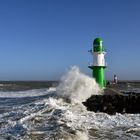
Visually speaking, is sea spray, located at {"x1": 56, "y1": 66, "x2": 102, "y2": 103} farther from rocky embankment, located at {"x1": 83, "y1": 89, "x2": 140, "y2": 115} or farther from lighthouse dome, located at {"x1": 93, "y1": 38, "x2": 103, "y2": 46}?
lighthouse dome, located at {"x1": 93, "y1": 38, "x2": 103, "y2": 46}

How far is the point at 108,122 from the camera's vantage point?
9539 mm

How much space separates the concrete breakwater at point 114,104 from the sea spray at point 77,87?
69cm

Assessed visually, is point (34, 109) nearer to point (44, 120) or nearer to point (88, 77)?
point (44, 120)

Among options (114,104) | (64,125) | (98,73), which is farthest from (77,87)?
(64,125)

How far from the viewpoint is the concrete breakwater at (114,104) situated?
12432 mm

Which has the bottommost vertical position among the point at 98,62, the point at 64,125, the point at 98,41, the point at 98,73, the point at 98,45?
the point at 64,125

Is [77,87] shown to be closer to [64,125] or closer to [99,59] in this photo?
[99,59]

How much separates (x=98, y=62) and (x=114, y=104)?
3.07 m

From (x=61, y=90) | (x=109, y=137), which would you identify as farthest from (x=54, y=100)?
(x=109, y=137)

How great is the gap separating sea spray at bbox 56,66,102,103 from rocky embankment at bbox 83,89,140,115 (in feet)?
2.27

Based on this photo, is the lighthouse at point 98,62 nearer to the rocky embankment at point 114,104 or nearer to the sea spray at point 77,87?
the sea spray at point 77,87

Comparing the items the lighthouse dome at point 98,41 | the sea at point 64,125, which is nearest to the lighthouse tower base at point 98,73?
the lighthouse dome at point 98,41

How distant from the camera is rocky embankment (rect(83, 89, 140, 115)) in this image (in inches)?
489

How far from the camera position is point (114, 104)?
1293cm
